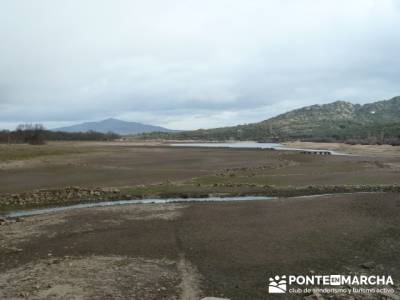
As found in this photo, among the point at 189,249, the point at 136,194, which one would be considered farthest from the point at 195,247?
the point at 136,194

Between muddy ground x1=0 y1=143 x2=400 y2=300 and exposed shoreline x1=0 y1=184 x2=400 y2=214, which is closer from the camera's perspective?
muddy ground x1=0 y1=143 x2=400 y2=300

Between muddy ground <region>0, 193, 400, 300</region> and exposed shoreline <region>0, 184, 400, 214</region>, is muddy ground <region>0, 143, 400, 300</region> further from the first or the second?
exposed shoreline <region>0, 184, 400, 214</region>

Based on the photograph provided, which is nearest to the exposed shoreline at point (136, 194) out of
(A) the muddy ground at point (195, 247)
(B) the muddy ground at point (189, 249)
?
(A) the muddy ground at point (195, 247)

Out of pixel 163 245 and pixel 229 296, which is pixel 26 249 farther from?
pixel 229 296

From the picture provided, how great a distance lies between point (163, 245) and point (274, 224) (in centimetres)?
643

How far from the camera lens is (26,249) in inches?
696

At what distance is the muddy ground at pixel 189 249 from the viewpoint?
13.1 m

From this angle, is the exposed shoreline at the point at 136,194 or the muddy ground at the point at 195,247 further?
the exposed shoreline at the point at 136,194

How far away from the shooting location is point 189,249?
17.2m

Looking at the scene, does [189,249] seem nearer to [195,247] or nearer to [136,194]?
[195,247]

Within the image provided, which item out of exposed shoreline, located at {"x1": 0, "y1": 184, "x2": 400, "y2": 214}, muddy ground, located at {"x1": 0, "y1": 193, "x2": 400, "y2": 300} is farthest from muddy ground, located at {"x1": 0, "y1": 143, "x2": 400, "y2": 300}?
exposed shoreline, located at {"x1": 0, "y1": 184, "x2": 400, "y2": 214}

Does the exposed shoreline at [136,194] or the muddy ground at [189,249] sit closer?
the muddy ground at [189,249]

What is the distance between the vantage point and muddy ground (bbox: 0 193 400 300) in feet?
42.8

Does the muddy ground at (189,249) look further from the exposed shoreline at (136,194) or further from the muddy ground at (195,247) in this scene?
the exposed shoreline at (136,194)
